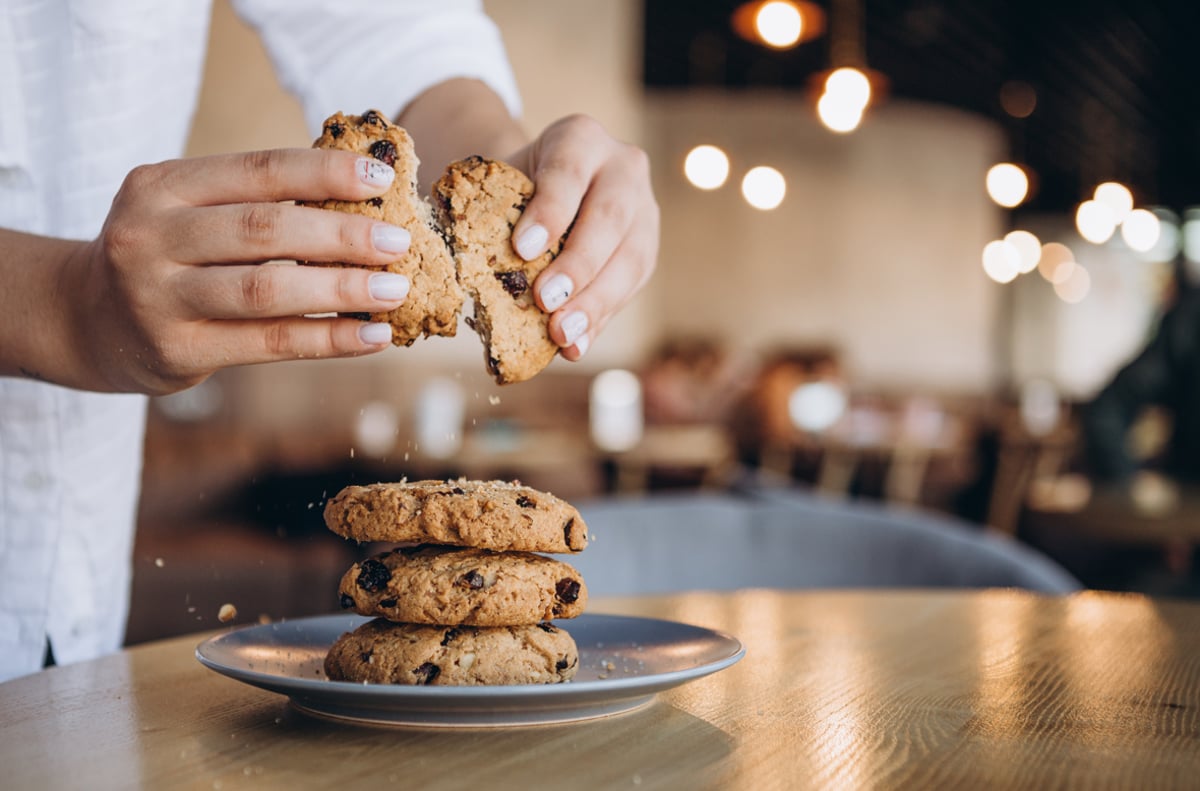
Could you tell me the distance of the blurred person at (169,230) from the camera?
744 mm

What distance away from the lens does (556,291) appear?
0.93 m

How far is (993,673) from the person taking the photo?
0.99 metres

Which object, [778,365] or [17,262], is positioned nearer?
[17,262]

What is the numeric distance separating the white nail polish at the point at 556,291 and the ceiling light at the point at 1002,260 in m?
12.6

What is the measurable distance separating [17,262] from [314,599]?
8.35 feet

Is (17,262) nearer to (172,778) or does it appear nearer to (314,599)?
(172,778)

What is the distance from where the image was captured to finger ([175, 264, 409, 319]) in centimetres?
74

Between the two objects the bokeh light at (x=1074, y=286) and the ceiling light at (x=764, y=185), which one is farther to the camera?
the bokeh light at (x=1074, y=286)

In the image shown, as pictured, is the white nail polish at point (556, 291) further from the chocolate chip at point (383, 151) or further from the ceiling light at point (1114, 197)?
the ceiling light at point (1114, 197)

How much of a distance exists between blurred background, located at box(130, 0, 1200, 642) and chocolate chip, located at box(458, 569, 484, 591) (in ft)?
5.50

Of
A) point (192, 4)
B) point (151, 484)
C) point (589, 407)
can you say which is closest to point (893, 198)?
point (589, 407)

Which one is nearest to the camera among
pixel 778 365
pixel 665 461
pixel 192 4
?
pixel 192 4

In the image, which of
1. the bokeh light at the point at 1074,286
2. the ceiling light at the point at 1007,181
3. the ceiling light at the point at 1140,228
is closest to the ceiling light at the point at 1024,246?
the ceiling light at the point at 1140,228

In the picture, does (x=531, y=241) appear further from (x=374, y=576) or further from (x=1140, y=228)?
(x=1140, y=228)
